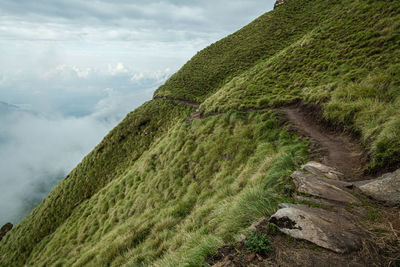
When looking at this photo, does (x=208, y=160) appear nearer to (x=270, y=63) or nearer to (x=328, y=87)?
(x=328, y=87)

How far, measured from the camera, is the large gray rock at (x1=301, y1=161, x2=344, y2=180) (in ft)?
15.7

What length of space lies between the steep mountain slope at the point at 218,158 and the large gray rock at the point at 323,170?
54 centimetres

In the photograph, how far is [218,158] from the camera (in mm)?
10703

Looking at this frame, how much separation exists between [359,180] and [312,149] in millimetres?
2335

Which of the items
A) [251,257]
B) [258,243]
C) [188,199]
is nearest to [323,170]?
[258,243]

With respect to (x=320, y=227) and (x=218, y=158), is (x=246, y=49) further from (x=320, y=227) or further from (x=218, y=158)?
(x=320, y=227)

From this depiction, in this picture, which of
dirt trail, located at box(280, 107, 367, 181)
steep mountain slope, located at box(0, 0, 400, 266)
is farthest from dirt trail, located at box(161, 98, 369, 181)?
steep mountain slope, located at box(0, 0, 400, 266)

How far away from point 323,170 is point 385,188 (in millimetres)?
1448

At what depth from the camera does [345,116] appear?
25.6 ft

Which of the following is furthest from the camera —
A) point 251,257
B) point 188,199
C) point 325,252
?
point 188,199

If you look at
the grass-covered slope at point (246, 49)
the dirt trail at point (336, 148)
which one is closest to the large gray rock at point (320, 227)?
the dirt trail at point (336, 148)

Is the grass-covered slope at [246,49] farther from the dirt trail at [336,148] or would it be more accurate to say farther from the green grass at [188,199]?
the dirt trail at [336,148]

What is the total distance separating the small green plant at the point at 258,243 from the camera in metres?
2.76

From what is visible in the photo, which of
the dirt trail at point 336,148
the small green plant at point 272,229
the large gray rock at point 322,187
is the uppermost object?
the small green plant at point 272,229
